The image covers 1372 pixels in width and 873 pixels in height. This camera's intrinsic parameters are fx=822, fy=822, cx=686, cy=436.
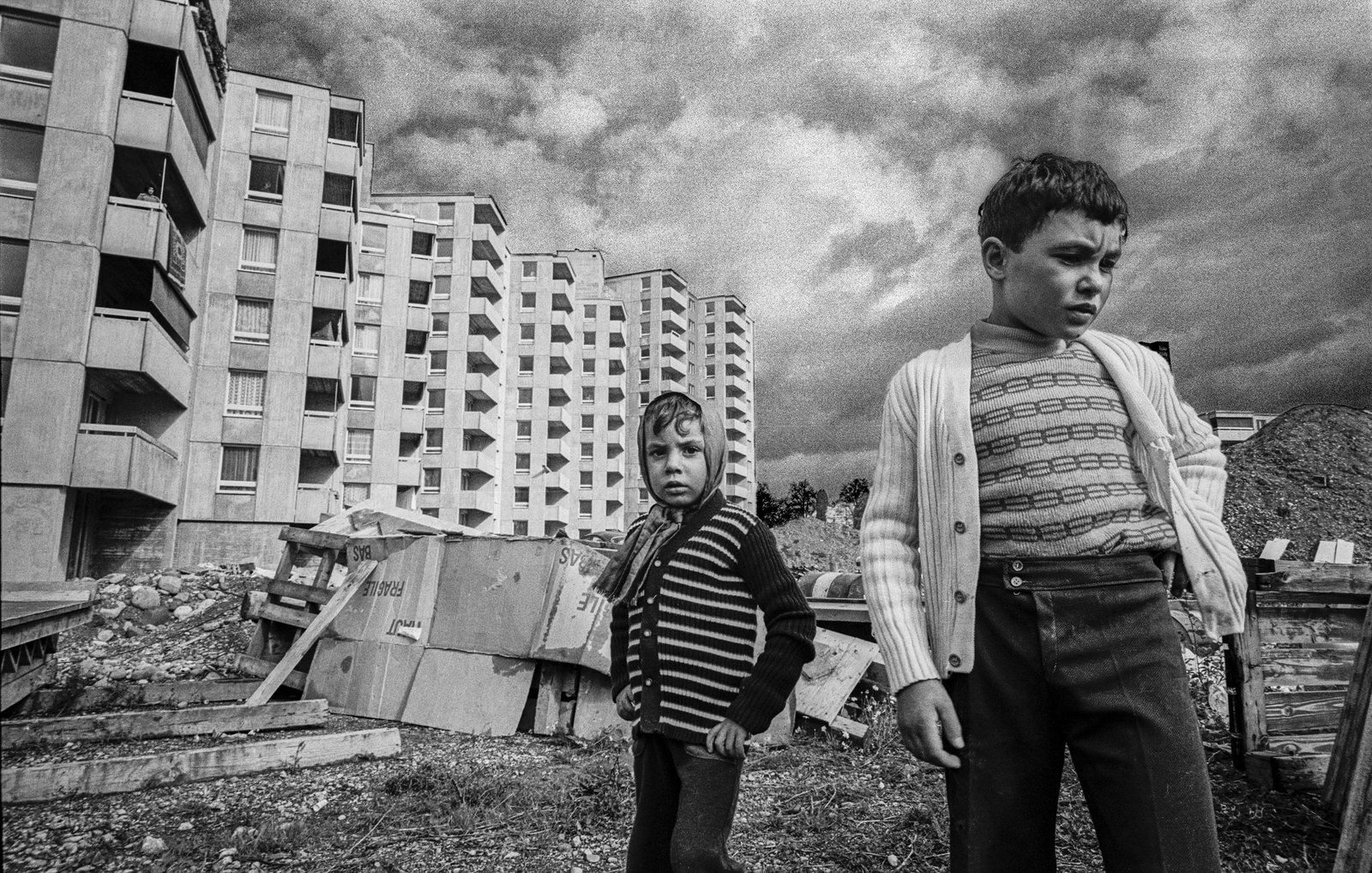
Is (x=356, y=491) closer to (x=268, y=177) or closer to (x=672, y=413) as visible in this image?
(x=268, y=177)

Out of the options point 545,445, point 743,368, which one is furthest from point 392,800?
point 743,368

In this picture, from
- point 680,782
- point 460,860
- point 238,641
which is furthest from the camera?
point 238,641

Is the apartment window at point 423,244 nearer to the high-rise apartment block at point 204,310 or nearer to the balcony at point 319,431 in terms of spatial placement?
the high-rise apartment block at point 204,310

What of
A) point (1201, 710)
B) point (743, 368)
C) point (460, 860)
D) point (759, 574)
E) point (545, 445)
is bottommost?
point (460, 860)

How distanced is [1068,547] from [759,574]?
3.23 feet

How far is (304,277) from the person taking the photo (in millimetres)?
26922

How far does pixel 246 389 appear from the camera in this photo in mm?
26062

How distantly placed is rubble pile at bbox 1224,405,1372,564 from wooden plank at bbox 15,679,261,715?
1160 centimetres

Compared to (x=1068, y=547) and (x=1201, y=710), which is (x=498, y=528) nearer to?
(x=1201, y=710)

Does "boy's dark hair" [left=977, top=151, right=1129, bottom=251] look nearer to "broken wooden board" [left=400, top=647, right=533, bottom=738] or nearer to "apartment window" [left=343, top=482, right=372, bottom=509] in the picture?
"broken wooden board" [left=400, top=647, right=533, bottom=738]

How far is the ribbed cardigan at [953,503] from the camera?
5.65ft

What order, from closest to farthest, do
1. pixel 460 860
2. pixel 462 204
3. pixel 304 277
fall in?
pixel 460 860 < pixel 304 277 < pixel 462 204

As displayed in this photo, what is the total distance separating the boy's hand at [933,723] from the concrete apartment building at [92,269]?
1954 centimetres

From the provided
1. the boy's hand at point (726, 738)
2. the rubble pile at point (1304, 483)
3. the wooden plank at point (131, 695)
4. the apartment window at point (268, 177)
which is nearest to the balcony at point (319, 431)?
the apartment window at point (268, 177)
